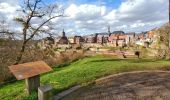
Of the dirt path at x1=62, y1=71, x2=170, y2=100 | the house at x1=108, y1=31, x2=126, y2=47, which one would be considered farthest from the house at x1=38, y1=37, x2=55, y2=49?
the house at x1=108, y1=31, x2=126, y2=47

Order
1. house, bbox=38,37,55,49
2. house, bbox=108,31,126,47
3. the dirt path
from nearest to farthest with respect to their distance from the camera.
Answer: the dirt path, house, bbox=38,37,55,49, house, bbox=108,31,126,47

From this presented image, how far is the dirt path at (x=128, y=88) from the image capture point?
714 cm

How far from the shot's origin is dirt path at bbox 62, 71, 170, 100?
281 inches

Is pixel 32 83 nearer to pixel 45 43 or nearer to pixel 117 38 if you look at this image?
pixel 45 43

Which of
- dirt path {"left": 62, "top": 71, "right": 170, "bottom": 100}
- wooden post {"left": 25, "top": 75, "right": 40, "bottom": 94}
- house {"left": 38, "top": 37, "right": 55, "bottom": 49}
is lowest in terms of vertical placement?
dirt path {"left": 62, "top": 71, "right": 170, "bottom": 100}

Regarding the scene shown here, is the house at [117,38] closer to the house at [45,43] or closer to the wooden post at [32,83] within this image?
the house at [45,43]

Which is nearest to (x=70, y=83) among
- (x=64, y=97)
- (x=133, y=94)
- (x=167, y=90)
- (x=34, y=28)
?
(x=64, y=97)

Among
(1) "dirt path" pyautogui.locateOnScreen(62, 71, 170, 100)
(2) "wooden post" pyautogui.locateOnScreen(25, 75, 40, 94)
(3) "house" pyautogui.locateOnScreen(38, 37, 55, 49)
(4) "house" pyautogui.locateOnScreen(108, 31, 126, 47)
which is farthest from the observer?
(4) "house" pyautogui.locateOnScreen(108, 31, 126, 47)

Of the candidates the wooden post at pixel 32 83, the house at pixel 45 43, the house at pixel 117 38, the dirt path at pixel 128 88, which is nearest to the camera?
the dirt path at pixel 128 88

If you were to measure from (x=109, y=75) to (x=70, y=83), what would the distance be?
178 centimetres

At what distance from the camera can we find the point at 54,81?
929cm

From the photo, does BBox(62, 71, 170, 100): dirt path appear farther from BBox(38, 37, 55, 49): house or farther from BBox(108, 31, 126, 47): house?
BBox(108, 31, 126, 47): house

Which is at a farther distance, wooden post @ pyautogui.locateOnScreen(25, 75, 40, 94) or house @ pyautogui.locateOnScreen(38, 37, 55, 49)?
house @ pyautogui.locateOnScreen(38, 37, 55, 49)

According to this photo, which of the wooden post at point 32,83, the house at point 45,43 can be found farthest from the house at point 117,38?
the wooden post at point 32,83
